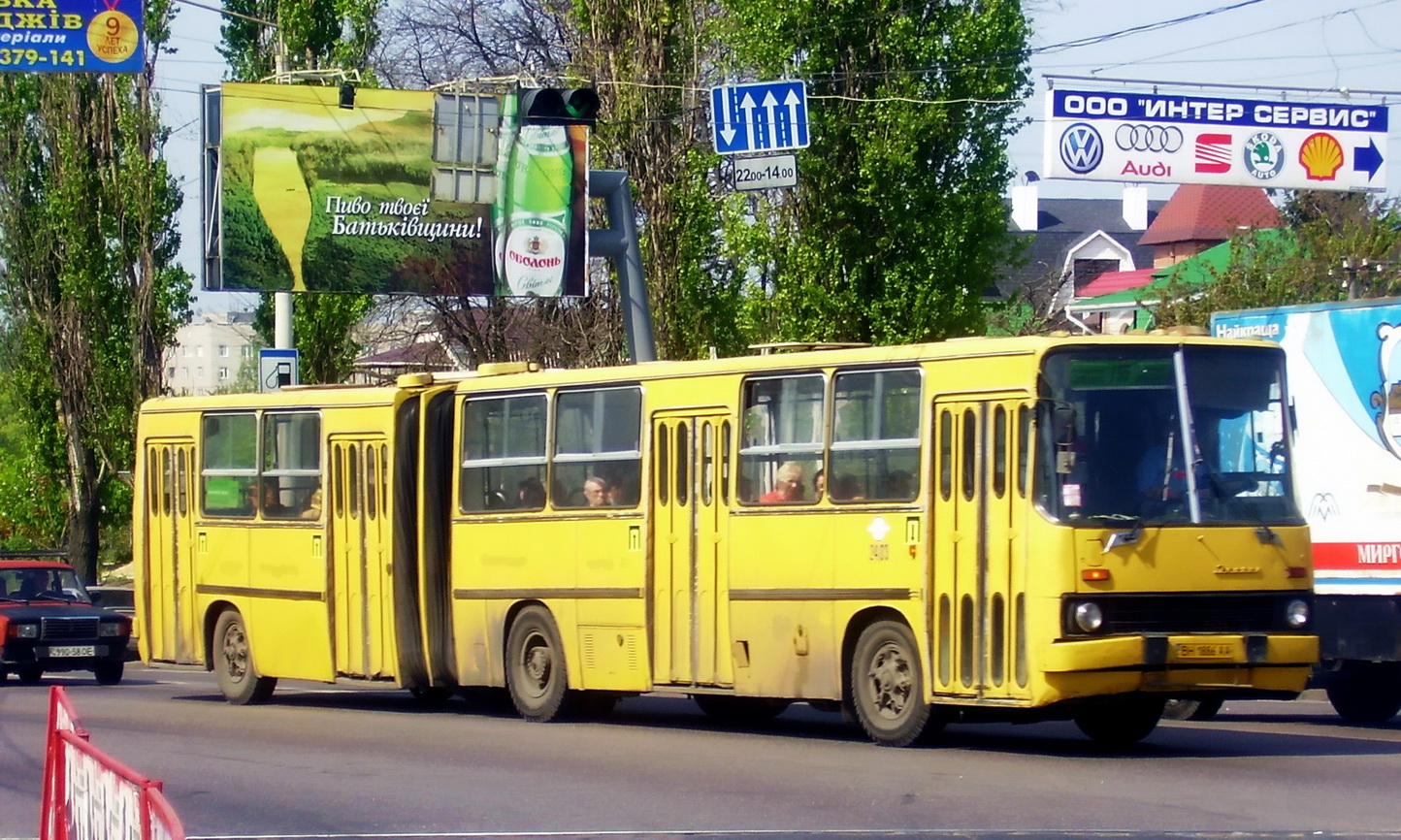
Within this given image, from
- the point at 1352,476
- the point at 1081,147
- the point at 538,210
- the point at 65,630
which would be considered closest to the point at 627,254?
the point at 538,210

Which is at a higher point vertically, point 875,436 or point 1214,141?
point 1214,141

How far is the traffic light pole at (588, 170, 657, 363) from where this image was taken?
2744 cm

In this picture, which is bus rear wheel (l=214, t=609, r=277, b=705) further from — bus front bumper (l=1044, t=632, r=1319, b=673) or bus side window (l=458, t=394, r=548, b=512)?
bus front bumper (l=1044, t=632, r=1319, b=673)

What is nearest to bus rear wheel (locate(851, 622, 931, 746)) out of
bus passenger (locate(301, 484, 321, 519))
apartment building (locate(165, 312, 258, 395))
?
bus passenger (locate(301, 484, 321, 519))

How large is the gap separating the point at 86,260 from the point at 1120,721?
94.0ft

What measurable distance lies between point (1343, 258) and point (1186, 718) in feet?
83.1

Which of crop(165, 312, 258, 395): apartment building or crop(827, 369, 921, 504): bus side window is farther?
crop(165, 312, 258, 395): apartment building

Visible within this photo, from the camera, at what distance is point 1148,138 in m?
30.0

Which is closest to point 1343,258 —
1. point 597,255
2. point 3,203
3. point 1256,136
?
point 1256,136

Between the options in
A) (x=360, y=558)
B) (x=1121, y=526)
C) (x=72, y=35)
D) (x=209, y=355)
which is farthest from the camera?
(x=209, y=355)

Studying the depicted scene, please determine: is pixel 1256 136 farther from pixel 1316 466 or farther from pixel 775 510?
pixel 775 510

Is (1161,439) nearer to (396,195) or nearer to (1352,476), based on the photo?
(1352,476)

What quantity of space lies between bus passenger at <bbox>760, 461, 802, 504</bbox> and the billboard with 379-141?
13674 millimetres

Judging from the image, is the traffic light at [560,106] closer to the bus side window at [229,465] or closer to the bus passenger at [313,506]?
the bus side window at [229,465]
